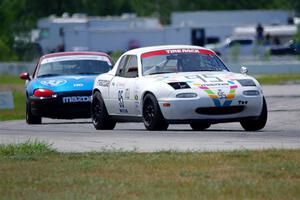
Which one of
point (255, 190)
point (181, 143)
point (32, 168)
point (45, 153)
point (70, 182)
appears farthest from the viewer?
point (181, 143)

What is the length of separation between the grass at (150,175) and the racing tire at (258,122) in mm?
4185

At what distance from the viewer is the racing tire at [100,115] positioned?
1874cm

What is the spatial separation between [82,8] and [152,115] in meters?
77.1

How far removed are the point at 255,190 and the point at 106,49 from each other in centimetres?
6381

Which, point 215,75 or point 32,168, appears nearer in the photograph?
point 32,168

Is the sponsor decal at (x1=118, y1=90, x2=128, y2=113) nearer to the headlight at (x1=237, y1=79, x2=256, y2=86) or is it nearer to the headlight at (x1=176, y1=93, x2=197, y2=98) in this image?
the headlight at (x1=176, y1=93, x2=197, y2=98)

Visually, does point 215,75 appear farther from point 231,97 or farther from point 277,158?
point 277,158

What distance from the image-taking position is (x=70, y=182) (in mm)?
10594

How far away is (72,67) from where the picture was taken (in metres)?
22.7

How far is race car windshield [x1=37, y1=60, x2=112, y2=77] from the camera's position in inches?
886

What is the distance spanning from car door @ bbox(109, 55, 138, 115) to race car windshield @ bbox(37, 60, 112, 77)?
3.88 metres

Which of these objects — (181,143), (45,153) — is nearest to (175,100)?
(181,143)

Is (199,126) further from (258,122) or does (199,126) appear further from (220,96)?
(220,96)

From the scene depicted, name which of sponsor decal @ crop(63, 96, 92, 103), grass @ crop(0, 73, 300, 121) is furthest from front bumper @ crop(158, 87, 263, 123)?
grass @ crop(0, 73, 300, 121)
